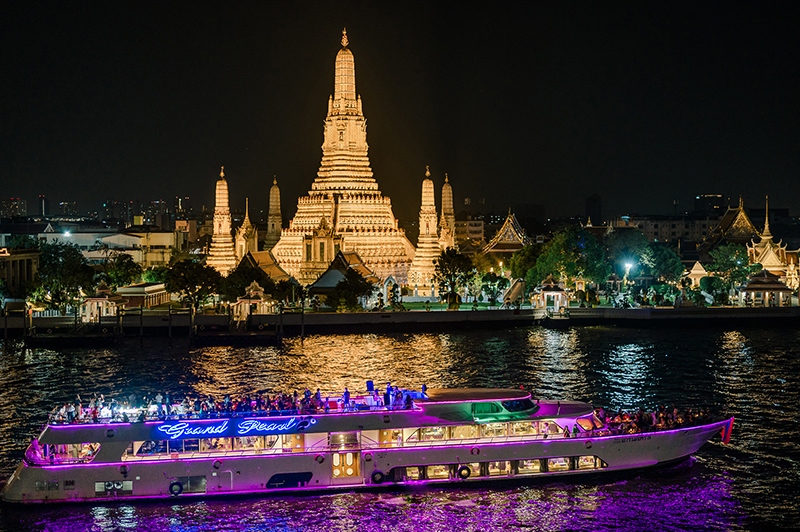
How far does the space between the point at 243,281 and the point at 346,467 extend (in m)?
47.1

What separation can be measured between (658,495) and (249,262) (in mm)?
55566

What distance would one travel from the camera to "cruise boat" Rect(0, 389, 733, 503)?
1192 inches

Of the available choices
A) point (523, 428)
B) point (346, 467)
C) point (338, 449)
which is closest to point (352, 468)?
point (346, 467)

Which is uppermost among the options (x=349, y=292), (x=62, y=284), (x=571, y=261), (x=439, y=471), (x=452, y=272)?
(x=571, y=261)

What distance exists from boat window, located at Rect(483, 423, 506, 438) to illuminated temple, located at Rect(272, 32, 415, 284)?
59400 millimetres

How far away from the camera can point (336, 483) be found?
3148 centimetres

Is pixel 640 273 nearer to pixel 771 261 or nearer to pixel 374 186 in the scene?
pixel 771 261

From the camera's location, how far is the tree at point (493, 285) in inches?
3432

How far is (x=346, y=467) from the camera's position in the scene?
31.6 m

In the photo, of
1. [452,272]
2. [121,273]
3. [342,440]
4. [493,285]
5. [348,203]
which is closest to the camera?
[342,440]

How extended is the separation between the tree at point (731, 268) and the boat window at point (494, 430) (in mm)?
60784

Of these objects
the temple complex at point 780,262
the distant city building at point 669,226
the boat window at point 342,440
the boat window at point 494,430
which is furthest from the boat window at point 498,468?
the distant city building at point 669,226

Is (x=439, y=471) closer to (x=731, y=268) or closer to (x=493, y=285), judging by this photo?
(x=493, y=285)

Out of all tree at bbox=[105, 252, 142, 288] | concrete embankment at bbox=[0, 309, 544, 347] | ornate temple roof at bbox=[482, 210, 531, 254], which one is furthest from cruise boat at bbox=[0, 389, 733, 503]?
ornate temple roof at bbox=[482, 210, 531, 254]
